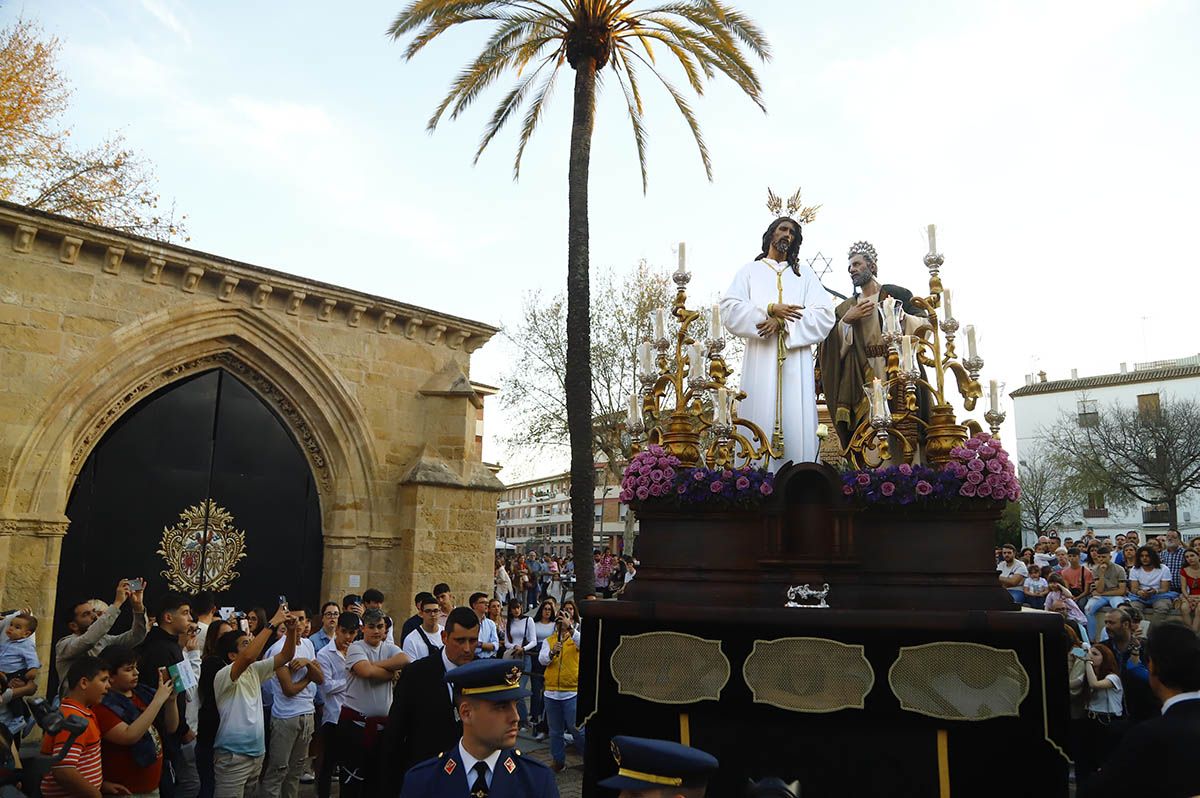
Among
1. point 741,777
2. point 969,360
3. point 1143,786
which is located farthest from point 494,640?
point 1143,786

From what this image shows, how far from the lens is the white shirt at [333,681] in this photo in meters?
7.33

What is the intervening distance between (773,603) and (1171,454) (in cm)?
3558

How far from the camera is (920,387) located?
654 cm

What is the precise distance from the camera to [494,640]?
926cm

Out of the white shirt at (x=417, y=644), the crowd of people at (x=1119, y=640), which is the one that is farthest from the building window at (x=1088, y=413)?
the white shirt at (x=417, y=644)

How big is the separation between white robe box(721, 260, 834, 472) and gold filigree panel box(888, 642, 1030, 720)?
69.3 inches

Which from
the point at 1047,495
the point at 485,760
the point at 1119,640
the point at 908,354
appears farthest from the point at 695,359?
the point at 1047,495

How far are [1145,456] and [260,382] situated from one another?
3404cm

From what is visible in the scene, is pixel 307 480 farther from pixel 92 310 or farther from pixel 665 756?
pixel 665 756

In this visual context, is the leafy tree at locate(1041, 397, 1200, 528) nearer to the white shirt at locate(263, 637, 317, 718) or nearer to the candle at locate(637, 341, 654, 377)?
the candle at locate(637, 341, 654, 377)

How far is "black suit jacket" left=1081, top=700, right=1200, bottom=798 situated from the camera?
342cm

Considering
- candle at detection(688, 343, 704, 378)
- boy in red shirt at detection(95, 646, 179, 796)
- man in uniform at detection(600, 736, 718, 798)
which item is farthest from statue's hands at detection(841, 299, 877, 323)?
boy in red shirt at detection(95, 646, 179, 796)

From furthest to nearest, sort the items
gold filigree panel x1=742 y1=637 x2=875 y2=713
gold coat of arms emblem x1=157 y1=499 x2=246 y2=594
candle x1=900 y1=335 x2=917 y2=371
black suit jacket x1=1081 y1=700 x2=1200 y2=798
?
gold coat of arms emblem x1=157 y1=499 x2=246 y2=594 < candle x1=900 y1=335 x2=917 y2=371 < gold filigree panel x1=742 y1=637 x2=875 y2=713 < black suit jacket x1=1081 y1=700 x2=1200 y2=798

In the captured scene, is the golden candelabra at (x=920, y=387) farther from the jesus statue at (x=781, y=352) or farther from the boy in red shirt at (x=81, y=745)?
the boy in red shirt at (x=81, y=745)
